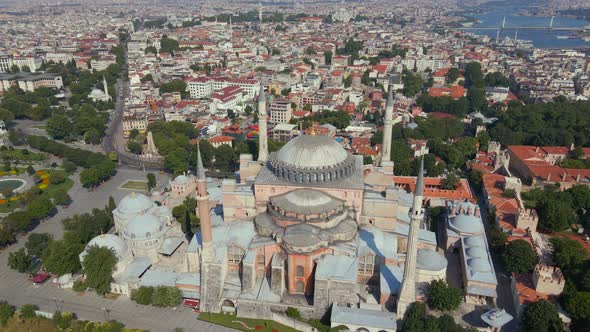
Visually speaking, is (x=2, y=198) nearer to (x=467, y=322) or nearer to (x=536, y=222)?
(x=467, y=322)

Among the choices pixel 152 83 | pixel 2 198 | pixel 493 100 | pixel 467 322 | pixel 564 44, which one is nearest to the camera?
pixel 467 322

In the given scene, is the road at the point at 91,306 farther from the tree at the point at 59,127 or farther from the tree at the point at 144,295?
the tree at the point at 59,127

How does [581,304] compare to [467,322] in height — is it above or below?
above

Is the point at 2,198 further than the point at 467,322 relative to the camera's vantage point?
Yes

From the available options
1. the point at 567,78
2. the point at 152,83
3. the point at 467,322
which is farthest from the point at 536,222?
the point at 152,83

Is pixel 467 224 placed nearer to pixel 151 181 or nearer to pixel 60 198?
pixel 151 181

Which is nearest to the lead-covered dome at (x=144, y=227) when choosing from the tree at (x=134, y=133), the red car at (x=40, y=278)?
the red car at (x=40, y=278)

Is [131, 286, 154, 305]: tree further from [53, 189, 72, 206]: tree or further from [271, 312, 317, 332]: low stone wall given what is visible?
[53, 189, 72, 206]: tree
